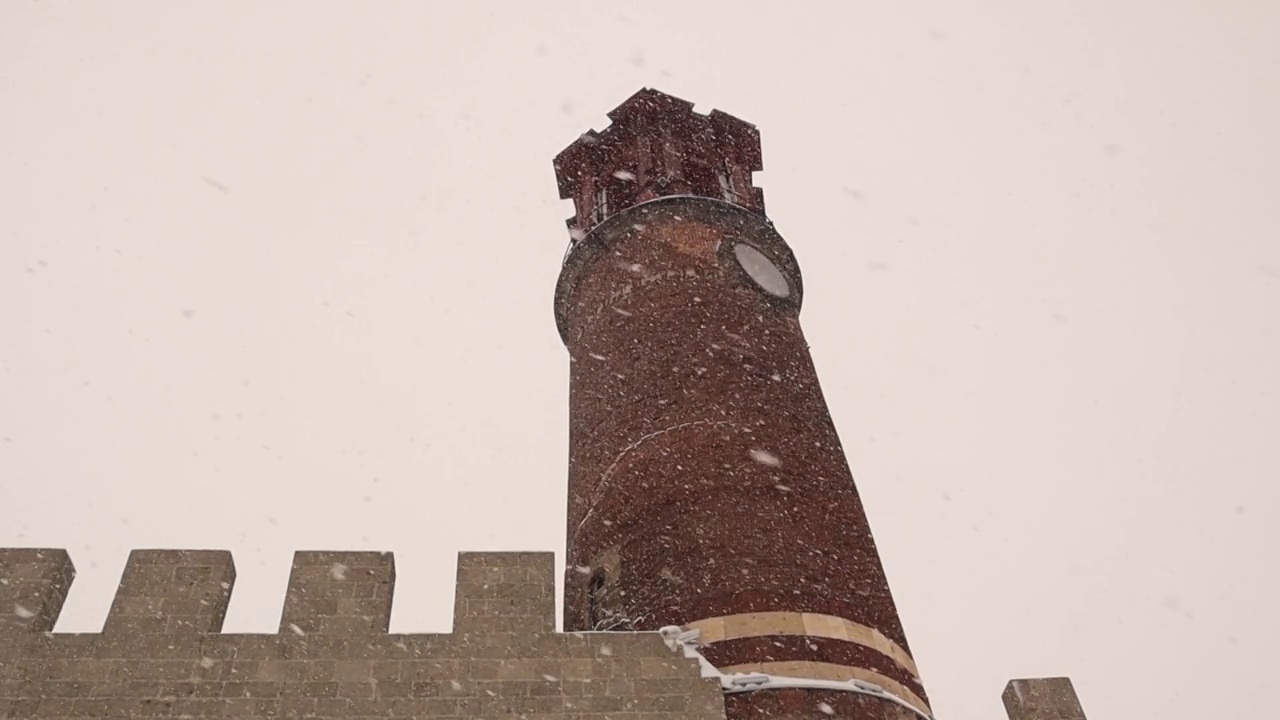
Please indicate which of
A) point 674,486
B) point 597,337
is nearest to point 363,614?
point 674,486

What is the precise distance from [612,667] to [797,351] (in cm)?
631

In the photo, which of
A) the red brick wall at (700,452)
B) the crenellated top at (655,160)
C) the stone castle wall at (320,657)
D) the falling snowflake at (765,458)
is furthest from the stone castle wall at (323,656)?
the crenellated top at (655,160)

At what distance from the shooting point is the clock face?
13.4 metres

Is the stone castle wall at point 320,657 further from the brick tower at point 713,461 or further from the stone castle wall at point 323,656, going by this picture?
the brick tower at point 713,461

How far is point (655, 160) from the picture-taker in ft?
49.6

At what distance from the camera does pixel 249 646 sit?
269 inches

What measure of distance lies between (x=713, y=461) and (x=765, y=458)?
1.70ft

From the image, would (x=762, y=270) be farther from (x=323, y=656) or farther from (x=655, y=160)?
(x=323, y=656)

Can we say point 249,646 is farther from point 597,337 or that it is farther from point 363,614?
point 597,337

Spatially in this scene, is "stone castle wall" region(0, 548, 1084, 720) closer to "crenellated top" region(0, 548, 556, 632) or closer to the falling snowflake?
"crenellated top" region(0, 548, 556, 632)

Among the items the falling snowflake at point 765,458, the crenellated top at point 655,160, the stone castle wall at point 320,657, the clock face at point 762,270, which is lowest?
the stone castle wall at point 320,657

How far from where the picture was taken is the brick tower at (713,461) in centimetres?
870

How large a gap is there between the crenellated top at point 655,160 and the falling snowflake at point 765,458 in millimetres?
5048

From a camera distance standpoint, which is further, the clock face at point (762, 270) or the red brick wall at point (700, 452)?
the clock face at point (762, 270)
